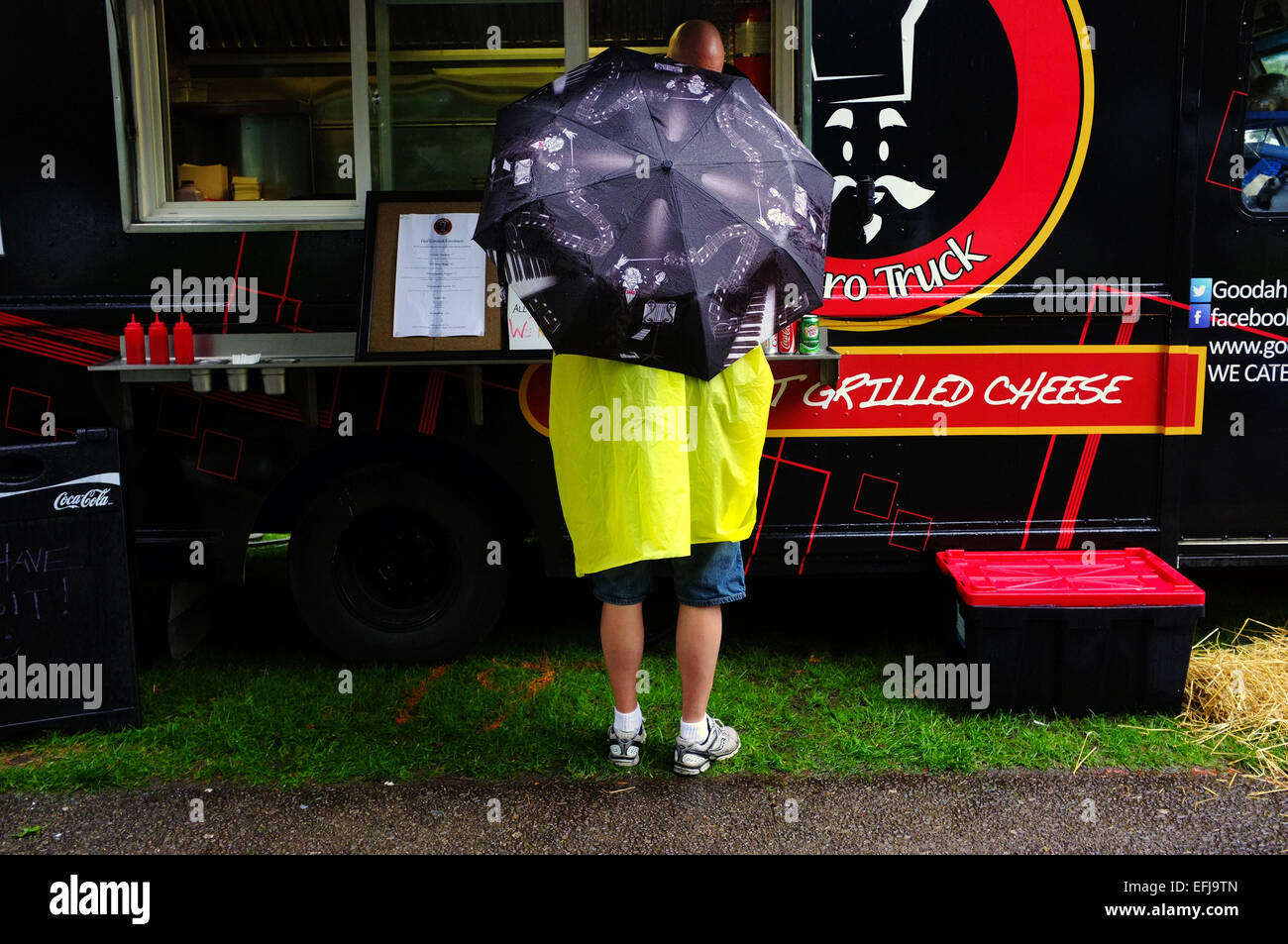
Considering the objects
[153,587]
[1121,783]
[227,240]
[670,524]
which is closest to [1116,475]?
[1121,783]

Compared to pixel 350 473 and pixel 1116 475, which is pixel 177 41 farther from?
pixel 1116 475

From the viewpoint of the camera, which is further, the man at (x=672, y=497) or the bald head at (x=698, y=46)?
the bald head at (x=698, y=46)

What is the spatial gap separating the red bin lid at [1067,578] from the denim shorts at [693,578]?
0.93m

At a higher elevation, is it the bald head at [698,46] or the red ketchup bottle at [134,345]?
the bald head at [698,46]

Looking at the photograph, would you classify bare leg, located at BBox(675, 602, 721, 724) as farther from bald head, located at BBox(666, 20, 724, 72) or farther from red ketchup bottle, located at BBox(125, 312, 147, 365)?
red ketchup bottle, located at BBox(125, 312, 147, 365)

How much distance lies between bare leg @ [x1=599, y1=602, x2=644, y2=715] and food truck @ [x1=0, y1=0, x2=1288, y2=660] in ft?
2.56

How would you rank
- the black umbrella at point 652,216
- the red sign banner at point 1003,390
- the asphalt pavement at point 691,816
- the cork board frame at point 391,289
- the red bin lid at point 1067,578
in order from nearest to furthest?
the black umbrella at point 652,216 → the asphalt pavement at point 691,816 → the red bin lid at point 1067,578 → the cork board frame at point 391,289 → the red sign banner at point 1003,390

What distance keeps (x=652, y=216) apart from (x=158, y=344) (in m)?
1.90

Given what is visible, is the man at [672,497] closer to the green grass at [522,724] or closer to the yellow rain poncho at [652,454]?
the yellow rain poncho at [652,454]

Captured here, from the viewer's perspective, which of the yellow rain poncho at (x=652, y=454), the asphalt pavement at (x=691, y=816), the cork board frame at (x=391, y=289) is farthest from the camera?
the cork board frame at (x=391, y=289)

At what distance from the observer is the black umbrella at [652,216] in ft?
9.36

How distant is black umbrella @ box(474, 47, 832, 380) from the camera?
2.85 meters

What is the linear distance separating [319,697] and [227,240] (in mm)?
1684

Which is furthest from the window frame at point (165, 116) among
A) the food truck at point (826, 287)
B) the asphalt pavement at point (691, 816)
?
the asphalt pavement at point (691, 816)
